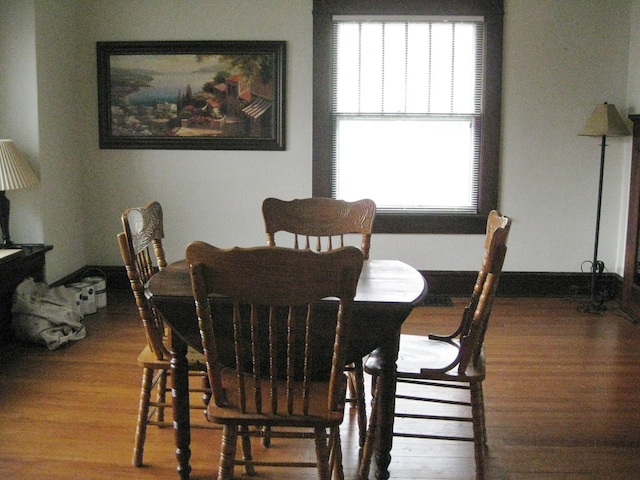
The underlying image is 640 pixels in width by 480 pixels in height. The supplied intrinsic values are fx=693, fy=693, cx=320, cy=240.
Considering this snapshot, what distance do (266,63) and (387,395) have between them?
338 cm

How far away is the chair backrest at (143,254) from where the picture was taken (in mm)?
2428

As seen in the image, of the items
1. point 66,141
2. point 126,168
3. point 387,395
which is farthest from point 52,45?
point 387,395

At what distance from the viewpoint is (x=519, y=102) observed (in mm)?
5070

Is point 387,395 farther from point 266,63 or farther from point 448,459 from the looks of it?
point 266,63

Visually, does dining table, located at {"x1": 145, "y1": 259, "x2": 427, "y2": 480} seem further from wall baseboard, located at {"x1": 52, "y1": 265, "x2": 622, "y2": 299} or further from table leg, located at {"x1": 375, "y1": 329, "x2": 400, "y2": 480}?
wall baseboard, located at {"x1": 52, "y1": 265, "x2": 622, "y2": 299}

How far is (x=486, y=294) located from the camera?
229cm

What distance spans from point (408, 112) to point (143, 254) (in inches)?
112

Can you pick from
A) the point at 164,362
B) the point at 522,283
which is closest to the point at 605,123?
the point at 522,283

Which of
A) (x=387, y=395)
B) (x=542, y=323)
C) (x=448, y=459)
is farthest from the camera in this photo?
(x=542, y=323)

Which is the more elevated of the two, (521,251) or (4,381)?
(521,251)

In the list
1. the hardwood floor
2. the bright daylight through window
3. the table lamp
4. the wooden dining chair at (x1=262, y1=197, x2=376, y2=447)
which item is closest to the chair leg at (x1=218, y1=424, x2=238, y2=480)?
the hardwood floor

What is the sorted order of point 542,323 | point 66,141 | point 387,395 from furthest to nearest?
point 66,141 < point 542,323 < point 387,395

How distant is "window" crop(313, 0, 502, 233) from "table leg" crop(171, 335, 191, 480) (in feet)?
9.71

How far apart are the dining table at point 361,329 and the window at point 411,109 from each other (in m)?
2.75
